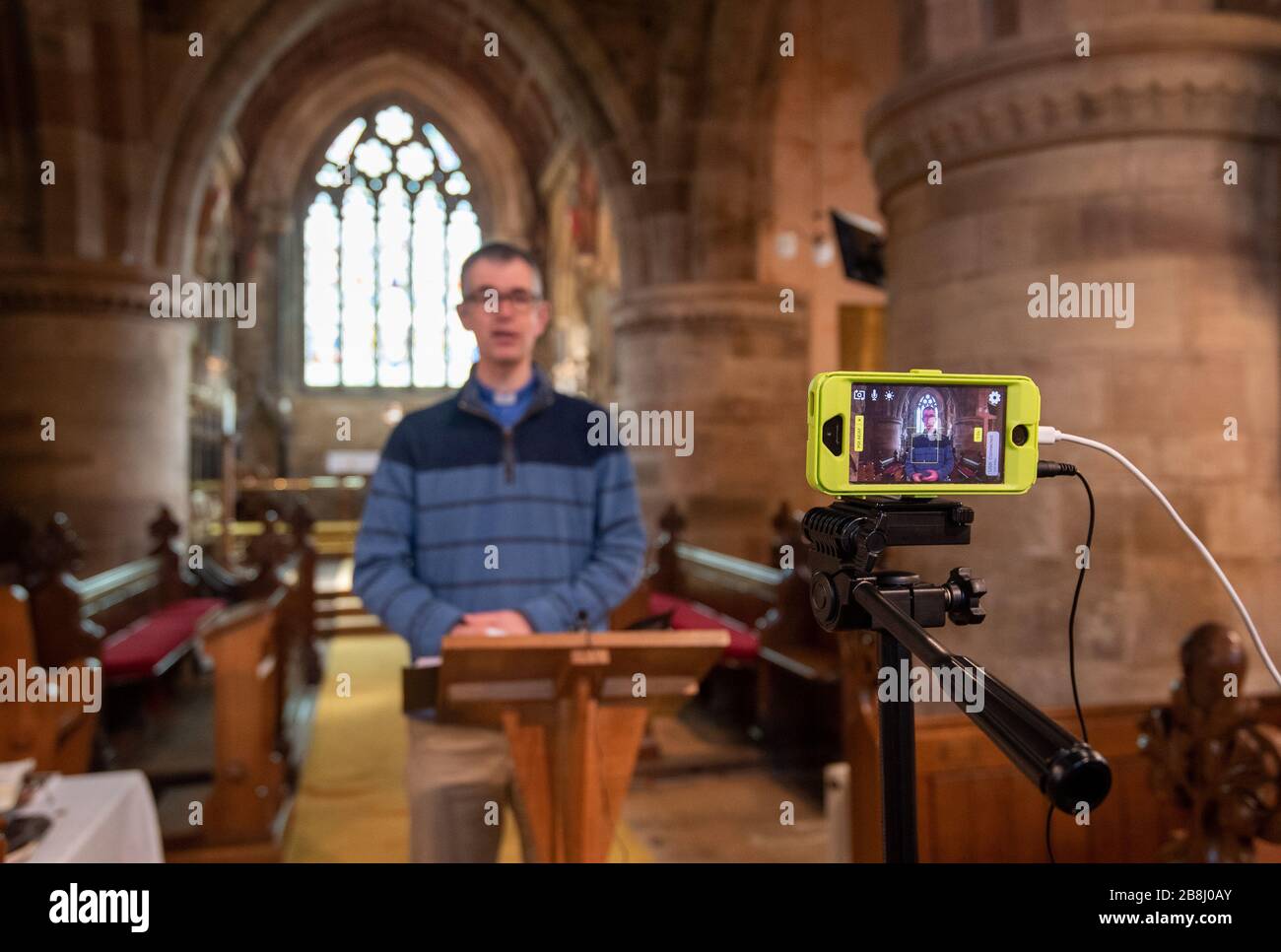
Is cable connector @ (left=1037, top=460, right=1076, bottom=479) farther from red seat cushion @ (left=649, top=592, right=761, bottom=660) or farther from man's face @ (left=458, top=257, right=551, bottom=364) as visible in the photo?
red seat cushion @ (left=649, top=592, right=761, bottom=660)

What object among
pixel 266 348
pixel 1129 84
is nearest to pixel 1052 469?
pixel 1129 84

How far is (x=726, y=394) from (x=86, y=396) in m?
5.03

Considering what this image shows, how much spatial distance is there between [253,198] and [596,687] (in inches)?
725

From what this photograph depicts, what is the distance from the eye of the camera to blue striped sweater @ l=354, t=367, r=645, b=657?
6.88 feet

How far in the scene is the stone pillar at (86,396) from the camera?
667cm

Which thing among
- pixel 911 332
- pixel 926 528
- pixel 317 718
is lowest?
pixel 317 718

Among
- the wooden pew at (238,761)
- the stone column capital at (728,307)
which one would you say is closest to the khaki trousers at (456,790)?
the wooden pew at (238,761)

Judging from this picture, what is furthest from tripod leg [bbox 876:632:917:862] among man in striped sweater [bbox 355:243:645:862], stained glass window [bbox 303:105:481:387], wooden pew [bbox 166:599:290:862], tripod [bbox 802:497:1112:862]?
stained glass window [bbox 303:105:481:387]

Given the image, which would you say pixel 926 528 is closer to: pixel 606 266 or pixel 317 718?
pixel 317 718

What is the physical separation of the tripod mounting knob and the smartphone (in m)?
0.10

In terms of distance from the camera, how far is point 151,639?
556cm

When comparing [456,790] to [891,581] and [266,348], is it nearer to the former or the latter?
[891,581]

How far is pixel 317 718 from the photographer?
19.8 feet
